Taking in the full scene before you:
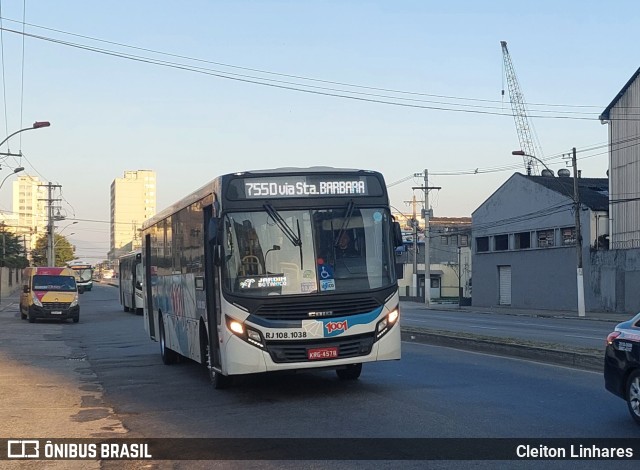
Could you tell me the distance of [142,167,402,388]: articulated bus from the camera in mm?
11867

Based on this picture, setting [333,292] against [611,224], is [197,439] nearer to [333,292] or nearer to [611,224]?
[333,292]

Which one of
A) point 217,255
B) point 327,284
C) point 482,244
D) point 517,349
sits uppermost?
point 482,244

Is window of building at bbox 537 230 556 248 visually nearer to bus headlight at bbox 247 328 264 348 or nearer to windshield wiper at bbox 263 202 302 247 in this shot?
windshield wiper at bbox 263 202 302 247

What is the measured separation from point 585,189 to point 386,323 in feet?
167

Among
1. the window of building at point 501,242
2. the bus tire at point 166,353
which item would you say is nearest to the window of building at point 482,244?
the window of building at point 501,242

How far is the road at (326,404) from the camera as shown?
9625mm

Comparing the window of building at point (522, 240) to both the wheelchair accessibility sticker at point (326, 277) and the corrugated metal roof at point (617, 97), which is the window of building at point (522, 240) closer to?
the corrugated metal roof at point (617, 97)

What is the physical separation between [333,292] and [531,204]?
48.4 meters

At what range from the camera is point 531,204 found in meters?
58.3

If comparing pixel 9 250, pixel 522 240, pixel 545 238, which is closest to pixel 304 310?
pixel 545 238

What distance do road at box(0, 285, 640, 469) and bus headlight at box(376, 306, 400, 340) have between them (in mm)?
878

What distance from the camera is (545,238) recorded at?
187 ft

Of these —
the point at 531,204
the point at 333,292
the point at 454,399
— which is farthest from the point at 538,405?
the point at 531,204

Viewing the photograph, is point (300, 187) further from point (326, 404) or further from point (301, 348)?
point (326, 404)
